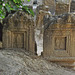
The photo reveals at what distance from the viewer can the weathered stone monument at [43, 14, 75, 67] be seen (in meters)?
2.58

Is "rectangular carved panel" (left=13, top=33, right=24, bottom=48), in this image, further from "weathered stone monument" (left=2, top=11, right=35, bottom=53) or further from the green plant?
the green plant

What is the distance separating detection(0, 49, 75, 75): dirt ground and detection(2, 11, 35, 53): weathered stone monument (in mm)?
222

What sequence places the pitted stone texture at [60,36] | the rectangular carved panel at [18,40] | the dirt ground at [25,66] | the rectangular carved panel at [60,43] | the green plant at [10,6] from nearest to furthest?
1. the green plant at [10,6]
2. the dirt ground at [25,66]
3. the pitted stone texture at [60,36]
4. the rectangular carved panel at [60,43]
5. the rectangular carved panel at [18,40]

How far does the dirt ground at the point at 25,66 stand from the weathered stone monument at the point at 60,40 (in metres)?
0.25

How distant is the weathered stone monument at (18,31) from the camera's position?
2686 mm

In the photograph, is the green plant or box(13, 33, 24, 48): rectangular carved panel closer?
the green plant

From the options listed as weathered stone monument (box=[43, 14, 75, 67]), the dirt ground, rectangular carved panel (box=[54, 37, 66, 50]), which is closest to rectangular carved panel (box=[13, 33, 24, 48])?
the dirt ground

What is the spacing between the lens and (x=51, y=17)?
108 inches

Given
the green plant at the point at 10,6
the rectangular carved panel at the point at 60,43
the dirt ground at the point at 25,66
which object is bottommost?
the dirt ground at the point at 25,66

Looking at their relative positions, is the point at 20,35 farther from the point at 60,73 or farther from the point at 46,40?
the point at 60,73

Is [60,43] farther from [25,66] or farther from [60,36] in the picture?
[25,66]

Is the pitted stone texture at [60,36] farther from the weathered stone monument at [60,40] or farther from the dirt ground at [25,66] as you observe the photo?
the dirt ground at [25,66]

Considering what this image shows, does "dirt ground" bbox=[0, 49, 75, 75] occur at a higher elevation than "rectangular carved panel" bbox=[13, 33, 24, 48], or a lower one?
lower

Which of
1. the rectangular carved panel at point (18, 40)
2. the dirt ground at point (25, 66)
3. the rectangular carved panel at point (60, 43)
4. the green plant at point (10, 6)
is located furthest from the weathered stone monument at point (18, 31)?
the green plant at point (10, 6)
